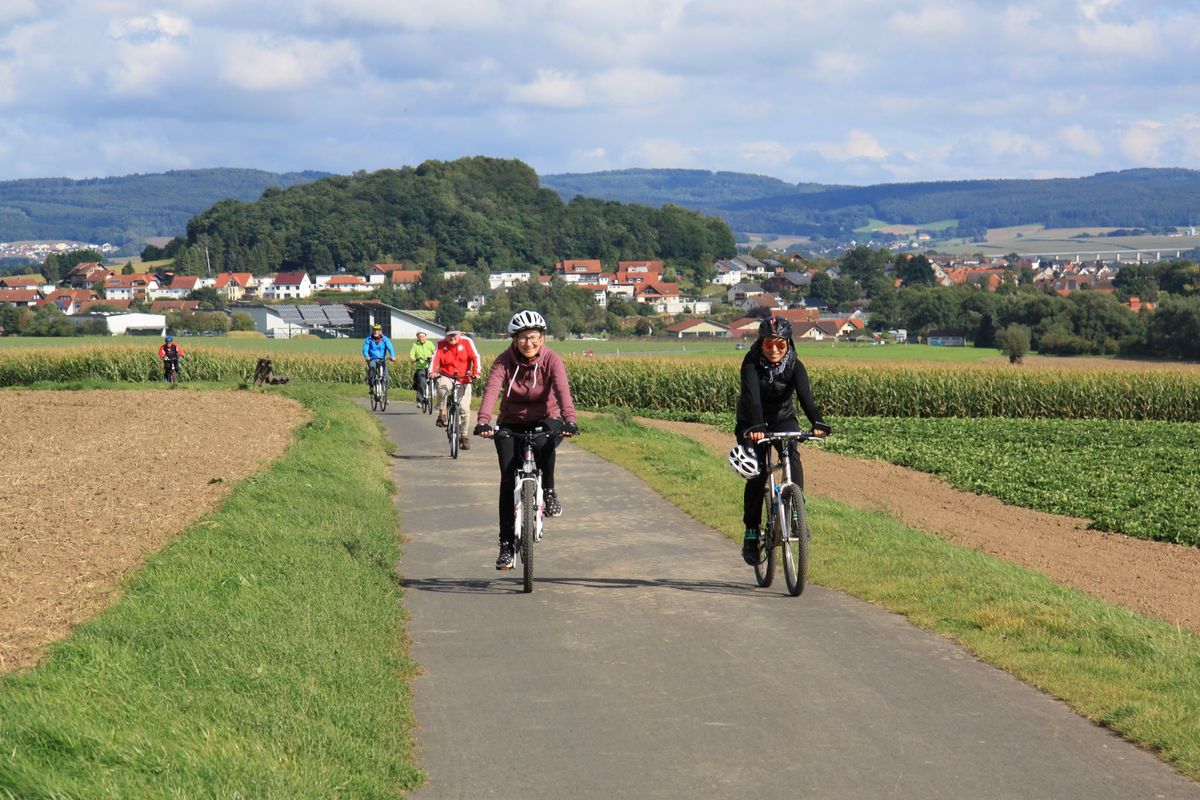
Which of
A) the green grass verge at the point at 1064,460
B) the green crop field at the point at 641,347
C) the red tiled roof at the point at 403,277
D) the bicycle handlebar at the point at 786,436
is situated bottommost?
the green crop field at the point at 641,347

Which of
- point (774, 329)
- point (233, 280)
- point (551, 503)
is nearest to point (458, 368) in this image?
point (551, 503)

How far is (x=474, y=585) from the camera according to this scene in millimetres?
10820

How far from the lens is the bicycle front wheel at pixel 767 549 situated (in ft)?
34.0

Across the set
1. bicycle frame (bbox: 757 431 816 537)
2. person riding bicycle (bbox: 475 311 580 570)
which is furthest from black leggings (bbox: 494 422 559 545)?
bicycle frame (bbox: 757 431 816 537)

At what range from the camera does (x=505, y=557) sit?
10.7 meters

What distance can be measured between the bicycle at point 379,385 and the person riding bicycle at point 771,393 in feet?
73.5

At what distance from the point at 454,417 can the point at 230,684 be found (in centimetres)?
1413

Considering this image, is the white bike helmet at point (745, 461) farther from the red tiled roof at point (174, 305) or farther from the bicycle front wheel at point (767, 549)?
the red tiled roof at point (174, 305)

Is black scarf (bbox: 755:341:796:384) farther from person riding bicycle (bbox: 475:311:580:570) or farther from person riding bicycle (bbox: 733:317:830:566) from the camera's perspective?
person riding bicycle (bbox: 475:311:580:570)

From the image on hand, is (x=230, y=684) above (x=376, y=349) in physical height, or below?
below

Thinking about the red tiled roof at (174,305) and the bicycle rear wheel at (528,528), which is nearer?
the bicycle rear wheel at (528,528)

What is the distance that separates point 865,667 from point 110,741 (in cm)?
409

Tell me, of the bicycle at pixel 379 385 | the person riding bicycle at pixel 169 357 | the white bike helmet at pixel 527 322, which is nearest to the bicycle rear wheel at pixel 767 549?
the white bike helmet at pixel 527 322

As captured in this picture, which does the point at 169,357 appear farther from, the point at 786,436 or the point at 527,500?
the point at 786,436
